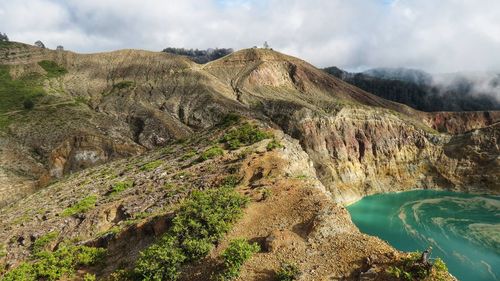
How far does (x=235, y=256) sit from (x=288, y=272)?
2412 mm

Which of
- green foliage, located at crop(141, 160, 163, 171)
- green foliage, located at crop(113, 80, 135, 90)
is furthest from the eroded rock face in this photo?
green foliage, located at crop(141, 160, 163, 171)

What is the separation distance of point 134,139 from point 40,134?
18569mm

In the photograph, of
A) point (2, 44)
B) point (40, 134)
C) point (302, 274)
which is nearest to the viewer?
point (302, 274)

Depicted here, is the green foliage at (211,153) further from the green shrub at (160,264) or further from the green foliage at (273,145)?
the green shrub at (160,264)

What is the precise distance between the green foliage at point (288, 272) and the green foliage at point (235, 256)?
164 centimetres

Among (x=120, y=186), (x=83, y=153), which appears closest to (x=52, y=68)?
(x=83, y=153)

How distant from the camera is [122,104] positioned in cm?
10606

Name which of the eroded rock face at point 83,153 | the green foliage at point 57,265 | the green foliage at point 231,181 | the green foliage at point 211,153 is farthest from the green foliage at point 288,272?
the eroded rock face at point 83,153

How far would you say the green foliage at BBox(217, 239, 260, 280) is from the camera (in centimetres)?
1598

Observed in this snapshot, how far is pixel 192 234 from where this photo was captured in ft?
62.4

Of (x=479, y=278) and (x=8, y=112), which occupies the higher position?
(x=8, y=112)

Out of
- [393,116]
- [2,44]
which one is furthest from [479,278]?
[2,44]

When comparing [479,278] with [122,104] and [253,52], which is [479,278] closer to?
[122,104]

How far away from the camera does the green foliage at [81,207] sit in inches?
1203
